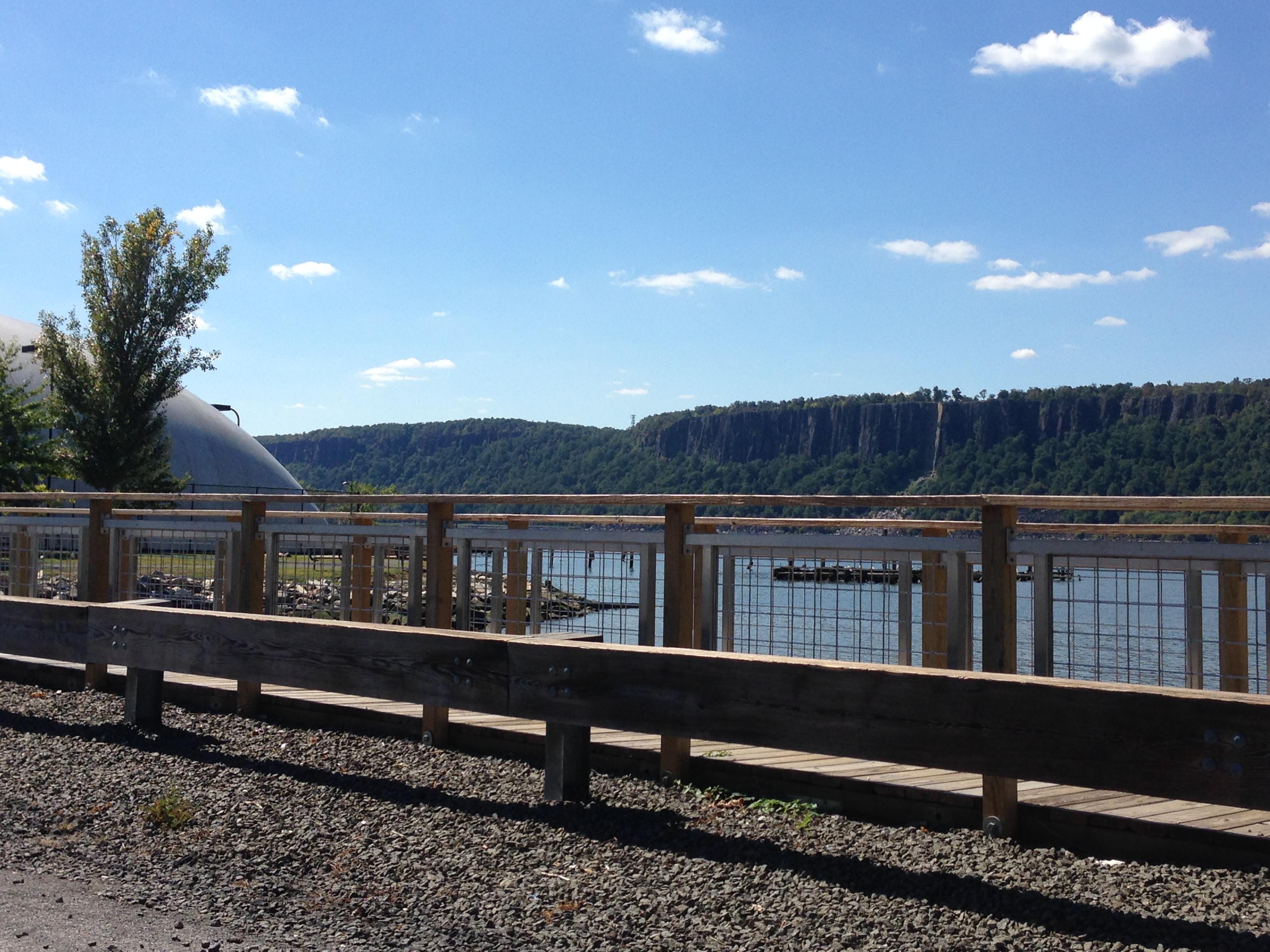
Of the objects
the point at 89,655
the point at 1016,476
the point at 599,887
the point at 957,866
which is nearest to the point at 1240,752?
the point at 957,866

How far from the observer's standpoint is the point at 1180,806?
17.4 feet

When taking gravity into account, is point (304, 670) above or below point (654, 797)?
above

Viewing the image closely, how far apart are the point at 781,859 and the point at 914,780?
1291mm

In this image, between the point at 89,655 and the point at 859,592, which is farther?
the point at 89,655

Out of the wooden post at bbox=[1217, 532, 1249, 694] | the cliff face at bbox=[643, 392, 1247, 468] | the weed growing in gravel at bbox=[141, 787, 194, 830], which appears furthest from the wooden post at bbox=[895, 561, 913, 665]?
the cliff face at bbox=[643, 392, 1247, 468]

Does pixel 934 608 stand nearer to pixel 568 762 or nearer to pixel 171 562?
pixel 568 762

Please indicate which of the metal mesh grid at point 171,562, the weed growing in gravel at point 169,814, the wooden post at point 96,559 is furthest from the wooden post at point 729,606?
the wooden post at point 96,559

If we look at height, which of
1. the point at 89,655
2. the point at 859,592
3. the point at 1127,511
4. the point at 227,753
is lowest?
the point at 227,753

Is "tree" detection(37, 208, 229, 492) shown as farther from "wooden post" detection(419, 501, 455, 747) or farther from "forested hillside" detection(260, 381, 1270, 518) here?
"forested hillside" detection(260, 381, 1270, 518)

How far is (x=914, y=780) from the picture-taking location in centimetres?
590

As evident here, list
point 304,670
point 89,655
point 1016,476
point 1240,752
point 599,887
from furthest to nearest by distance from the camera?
1. point 1016,476
2. point 89,655
3. point 304,670
4. point 599,887
5. point 1240,752

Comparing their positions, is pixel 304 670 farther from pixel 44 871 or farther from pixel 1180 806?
pixel 1180 806

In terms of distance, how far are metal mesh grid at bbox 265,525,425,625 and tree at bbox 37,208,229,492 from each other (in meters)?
24.1

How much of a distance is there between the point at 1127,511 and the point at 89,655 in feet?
21.4
